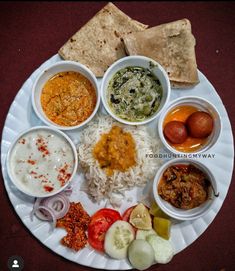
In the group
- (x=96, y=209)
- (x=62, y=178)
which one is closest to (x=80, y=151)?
(x=62, y=178)

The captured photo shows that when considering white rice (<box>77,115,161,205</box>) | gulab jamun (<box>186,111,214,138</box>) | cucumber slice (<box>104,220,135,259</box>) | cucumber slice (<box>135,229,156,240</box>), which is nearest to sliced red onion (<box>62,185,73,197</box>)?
white rice (<box>77,115,161,205</box>)

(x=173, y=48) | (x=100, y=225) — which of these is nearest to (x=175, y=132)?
(x=173, y=48)

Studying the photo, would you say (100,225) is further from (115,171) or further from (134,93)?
(134,93)

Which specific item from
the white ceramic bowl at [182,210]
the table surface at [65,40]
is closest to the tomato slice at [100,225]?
the table surface at [65,40]

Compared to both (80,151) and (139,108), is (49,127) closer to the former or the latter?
(80,151)

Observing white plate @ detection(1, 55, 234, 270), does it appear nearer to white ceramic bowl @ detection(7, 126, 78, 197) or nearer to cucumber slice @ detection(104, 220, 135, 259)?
cucumber slice @ detection(104, 220, 135, 259)
